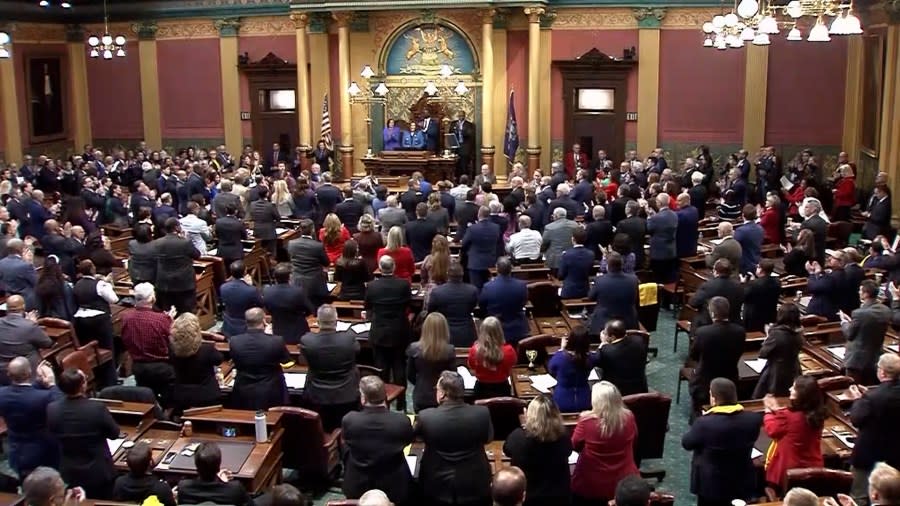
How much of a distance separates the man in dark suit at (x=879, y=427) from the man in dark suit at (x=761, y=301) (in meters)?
3.52

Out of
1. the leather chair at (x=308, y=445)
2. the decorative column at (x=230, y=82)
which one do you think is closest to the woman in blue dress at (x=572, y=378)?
the leather chair at (x=308, y=445)

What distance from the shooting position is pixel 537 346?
9258 millimetres

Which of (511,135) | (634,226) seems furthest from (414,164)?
(634,226)

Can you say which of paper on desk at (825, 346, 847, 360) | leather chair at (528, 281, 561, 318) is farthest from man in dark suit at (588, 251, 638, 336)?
paper on desk at (825, 346, 847, 360)

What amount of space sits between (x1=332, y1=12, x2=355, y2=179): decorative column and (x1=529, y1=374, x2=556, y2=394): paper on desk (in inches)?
590

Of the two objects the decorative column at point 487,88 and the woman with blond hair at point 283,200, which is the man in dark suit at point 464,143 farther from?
the woman with blond hair at point 283,200

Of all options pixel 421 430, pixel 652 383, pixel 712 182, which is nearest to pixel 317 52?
pixel 712 182

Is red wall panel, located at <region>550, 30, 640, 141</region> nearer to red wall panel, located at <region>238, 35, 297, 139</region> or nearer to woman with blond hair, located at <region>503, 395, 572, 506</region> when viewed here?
red wall panel, located at <region>238, 35, 297, 139</region>

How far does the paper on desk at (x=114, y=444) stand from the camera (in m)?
7.35

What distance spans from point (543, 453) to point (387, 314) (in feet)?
11.8

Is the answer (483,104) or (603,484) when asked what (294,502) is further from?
(483,104)

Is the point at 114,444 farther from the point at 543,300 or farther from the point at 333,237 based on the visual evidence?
the point at 333,237

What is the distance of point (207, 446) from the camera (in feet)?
20.1

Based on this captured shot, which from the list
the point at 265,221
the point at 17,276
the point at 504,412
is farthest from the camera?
the point at 265,221
